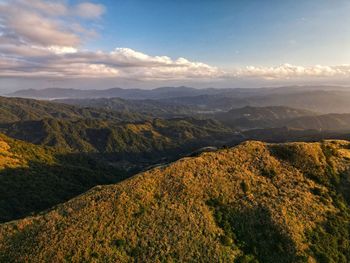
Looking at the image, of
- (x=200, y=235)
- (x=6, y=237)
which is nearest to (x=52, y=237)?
(x=6, y=237)

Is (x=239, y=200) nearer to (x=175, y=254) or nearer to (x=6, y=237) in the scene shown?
(x=175, y=254)

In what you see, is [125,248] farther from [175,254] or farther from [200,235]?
[200,235]

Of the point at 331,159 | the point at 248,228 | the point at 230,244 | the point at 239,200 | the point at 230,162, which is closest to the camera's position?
the point at 230,244

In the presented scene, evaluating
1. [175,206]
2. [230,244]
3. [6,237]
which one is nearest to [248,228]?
[230,244]

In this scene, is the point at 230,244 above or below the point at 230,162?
below

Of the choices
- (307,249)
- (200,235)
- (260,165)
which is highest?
(260,165)

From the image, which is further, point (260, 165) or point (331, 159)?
point (331, 159)

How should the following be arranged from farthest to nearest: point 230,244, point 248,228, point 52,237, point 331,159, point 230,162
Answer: point 331,159 < point 230,162 < point 248,228 < point 230,244 < point 52,237
